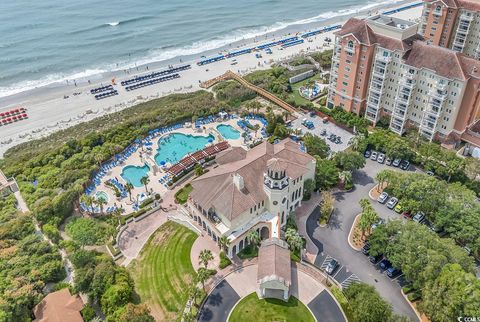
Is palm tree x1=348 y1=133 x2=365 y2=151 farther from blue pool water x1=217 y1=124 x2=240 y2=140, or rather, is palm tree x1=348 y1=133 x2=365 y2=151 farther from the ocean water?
the ocean water

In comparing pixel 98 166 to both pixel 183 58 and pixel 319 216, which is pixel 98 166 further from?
pixel 183 58

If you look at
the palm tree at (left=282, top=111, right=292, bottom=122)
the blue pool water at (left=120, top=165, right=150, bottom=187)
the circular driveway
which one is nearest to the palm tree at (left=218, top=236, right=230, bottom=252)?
the circular driveway

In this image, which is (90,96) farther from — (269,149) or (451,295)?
(451,295)

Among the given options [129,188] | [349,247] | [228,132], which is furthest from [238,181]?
A: [228,132]

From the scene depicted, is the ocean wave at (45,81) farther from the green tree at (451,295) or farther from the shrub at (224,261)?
the green tree at (451,295)

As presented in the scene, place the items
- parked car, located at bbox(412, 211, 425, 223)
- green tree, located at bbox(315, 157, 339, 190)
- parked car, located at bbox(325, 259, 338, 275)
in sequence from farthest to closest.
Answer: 1. green tree, located at bbox(315, 157, 339, 190)
2. parked car, located at bbox(412, 211, 425, 223)
3. parked car, located at bbox(325, 259, 338, 275)

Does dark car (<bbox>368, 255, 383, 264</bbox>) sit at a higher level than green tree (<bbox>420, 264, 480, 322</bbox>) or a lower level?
lower

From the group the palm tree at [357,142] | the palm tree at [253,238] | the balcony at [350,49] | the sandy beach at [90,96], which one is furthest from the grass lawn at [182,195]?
the sandy beach at [90,96]
